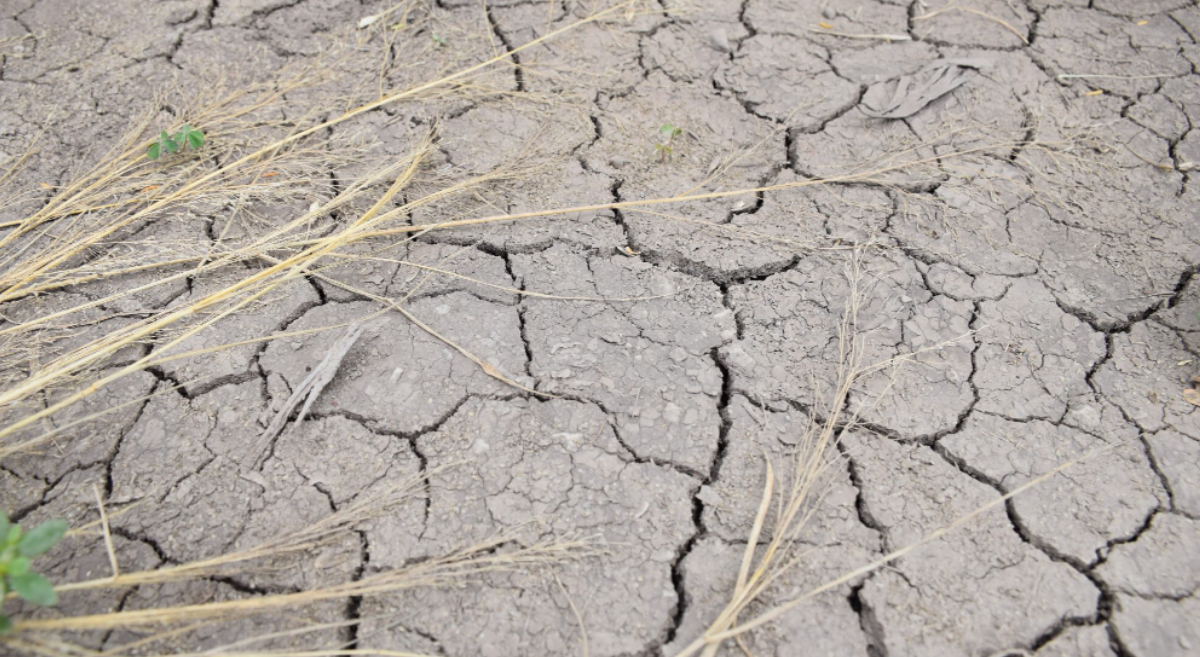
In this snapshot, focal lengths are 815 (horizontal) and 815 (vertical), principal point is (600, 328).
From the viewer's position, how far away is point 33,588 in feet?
4.91

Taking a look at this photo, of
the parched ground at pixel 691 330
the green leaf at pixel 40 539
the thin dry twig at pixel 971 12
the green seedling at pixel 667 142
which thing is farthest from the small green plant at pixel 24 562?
the thin dry twig at pixel 971 12

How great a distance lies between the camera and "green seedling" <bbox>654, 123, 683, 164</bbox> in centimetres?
278

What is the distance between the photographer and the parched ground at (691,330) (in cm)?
185

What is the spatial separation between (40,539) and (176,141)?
5.10 feet

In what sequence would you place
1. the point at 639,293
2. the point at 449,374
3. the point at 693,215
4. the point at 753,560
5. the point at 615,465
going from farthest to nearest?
1. the point at 693,215
2. the point at 639,293
3. the point at 449,374
4. the point at 615,465
5. the point at 753,560

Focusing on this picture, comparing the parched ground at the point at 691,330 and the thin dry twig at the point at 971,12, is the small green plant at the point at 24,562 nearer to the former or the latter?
the parched ground at the point at 691,330

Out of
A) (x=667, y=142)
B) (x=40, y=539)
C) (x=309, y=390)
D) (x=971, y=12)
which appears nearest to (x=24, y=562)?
(x=40, y=539)

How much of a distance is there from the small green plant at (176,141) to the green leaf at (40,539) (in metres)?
1.47

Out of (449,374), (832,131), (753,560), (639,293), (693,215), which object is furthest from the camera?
(832,131)

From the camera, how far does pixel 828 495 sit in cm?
202

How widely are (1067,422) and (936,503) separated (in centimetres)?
49

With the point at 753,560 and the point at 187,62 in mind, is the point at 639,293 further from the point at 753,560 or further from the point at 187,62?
the point at 187,62

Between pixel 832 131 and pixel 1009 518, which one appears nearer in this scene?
pixel 1009 518

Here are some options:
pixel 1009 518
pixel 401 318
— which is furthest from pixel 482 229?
pixel 1009 518
